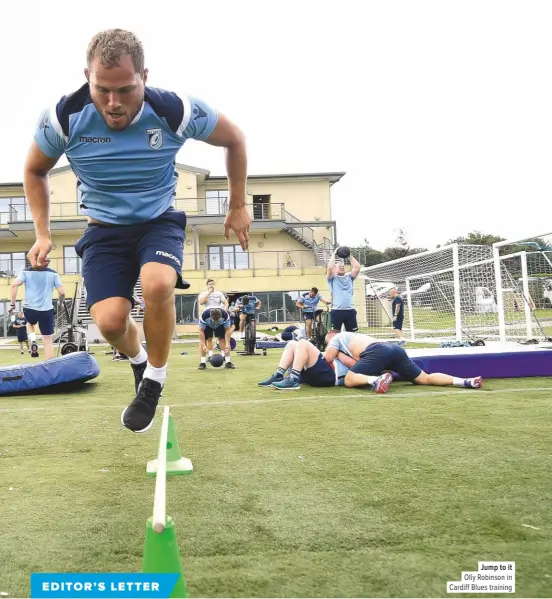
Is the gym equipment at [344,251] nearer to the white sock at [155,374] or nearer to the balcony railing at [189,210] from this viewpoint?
the white sock at [155,374]

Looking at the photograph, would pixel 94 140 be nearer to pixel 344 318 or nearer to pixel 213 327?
pixel 213 327

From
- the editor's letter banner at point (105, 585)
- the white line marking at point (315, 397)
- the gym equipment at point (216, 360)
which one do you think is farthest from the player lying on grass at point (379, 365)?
the editor's letter banner at point (105, 585)

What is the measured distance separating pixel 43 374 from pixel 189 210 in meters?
27.9

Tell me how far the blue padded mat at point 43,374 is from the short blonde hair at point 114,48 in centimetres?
526

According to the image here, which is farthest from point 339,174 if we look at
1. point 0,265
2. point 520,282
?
point 520,282

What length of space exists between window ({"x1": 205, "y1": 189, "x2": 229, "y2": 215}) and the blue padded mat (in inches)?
1098

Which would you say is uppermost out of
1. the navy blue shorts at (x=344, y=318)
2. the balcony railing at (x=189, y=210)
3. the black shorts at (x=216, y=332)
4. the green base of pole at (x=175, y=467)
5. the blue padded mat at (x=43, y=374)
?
the balcony railing at (x=189, y=210)

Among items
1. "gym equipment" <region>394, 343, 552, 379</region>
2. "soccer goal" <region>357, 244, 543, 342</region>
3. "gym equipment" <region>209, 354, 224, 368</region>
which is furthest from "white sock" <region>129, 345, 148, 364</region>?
"soccer goal" <region>357, 244, 543, 342</region>

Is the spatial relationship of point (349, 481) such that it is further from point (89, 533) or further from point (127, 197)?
point (127, 197)

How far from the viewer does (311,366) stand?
7.66 m

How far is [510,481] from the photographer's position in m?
2.97

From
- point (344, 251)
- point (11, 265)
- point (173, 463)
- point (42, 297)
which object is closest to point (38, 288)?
point (42, 297)

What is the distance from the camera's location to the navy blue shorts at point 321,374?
7.62 metres

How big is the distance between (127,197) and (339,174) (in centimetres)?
3519
